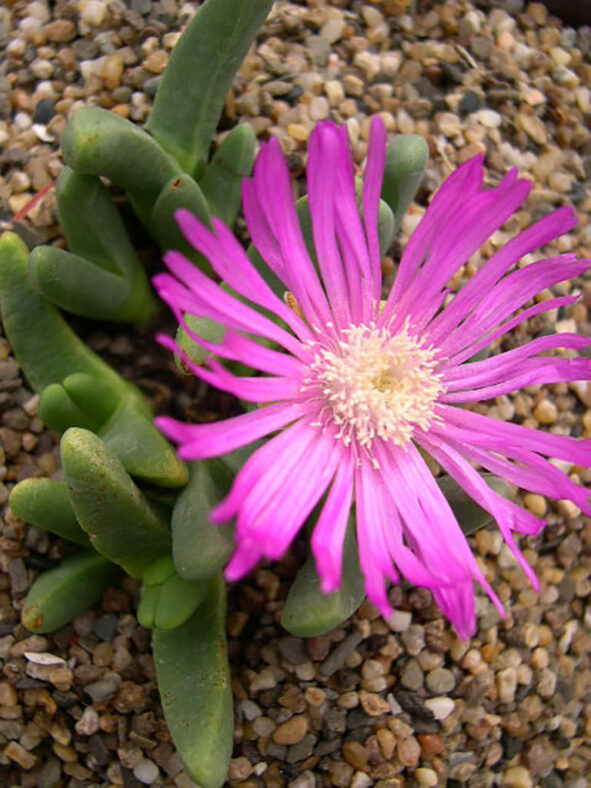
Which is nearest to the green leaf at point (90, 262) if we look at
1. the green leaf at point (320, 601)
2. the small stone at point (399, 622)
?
the green leaf at point (320, 601)

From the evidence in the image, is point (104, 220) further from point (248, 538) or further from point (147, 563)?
point (248, 538)

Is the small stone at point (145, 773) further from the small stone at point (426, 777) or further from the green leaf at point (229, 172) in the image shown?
the green leaf at point (229, 172)

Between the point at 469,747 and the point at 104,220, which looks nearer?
the point at 104,220

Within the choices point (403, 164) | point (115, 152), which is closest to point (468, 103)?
point (403, 164)

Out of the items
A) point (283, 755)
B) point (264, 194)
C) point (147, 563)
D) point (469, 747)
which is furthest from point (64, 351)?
point (469, 747)

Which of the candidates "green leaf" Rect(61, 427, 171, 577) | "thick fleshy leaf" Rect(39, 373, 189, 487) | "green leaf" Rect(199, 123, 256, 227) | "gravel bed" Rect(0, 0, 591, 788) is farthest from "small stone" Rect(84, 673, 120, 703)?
"green leaf" Rect(199, 123, 256, 227)

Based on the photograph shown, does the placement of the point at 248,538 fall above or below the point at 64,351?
above
